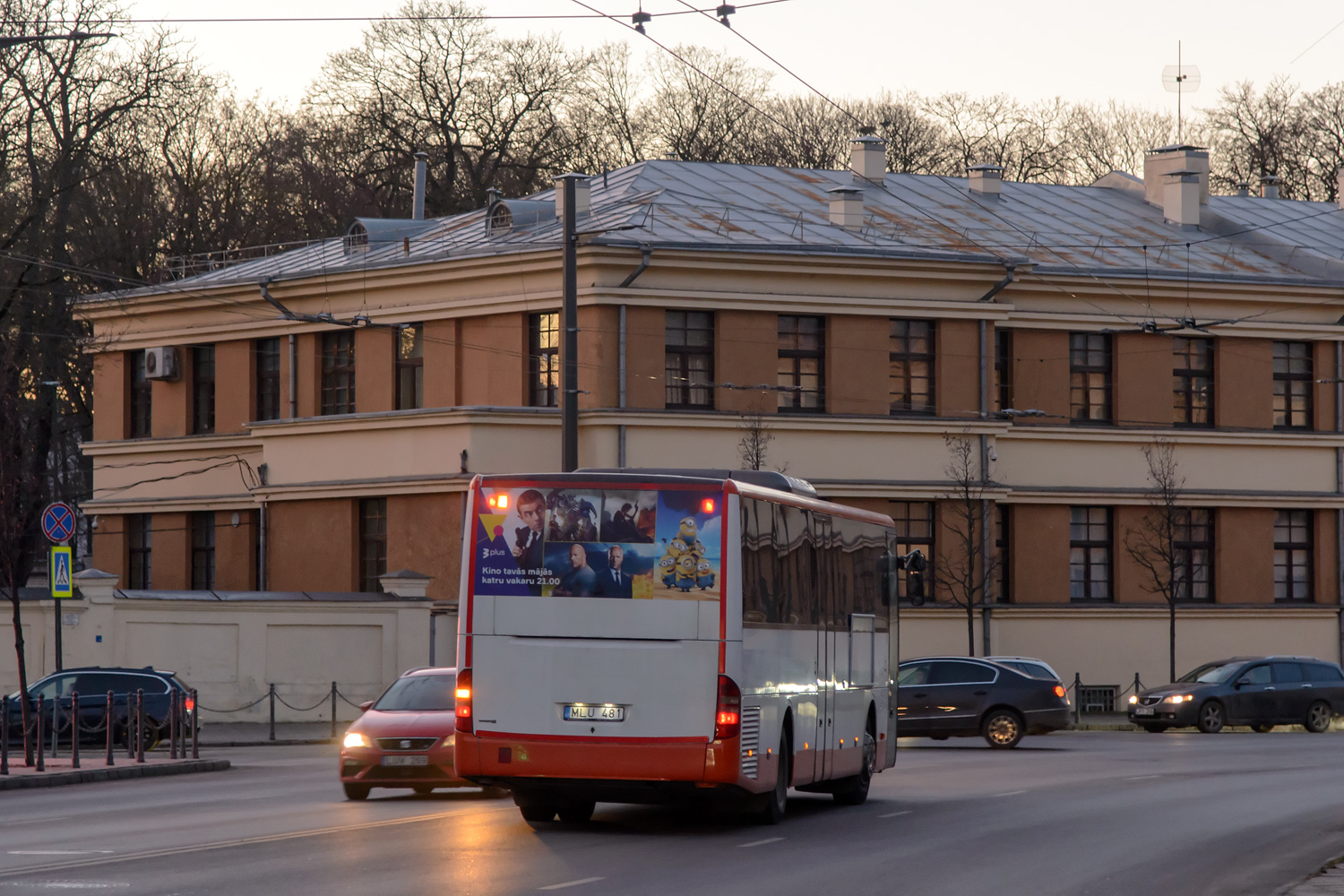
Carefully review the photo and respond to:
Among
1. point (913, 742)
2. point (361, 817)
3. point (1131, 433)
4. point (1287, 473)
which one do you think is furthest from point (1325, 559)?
point (361, 817)

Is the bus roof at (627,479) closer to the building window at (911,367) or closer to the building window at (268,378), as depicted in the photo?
the building window at (911,367)

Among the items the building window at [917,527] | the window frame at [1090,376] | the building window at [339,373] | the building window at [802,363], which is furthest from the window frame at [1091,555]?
the building window at [339,373]

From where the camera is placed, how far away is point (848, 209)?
141 ft

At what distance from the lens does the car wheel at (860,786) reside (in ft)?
66.5

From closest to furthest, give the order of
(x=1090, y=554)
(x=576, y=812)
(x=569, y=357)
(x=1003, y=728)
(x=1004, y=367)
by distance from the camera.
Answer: (x=576, y=812) → (x=569, y=357) → (x=1003, y=728) → (x=1004, y=367) → (x=1090, y=554)

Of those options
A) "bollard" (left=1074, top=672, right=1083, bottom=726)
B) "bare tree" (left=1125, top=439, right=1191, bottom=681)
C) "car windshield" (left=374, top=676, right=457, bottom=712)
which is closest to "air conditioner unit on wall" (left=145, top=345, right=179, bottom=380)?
"bollard" (left=1074, top=672, right=1083, bottom=726)

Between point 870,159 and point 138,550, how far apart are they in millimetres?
19740

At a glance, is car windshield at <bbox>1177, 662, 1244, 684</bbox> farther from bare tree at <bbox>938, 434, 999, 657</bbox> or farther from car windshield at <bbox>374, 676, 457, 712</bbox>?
car windshield at <bbox>374, 676, 457, 712</bbox>

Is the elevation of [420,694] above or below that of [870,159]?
below

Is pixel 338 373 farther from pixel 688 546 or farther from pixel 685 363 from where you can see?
pixel 688 546

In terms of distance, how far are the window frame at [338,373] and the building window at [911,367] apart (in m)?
11.6

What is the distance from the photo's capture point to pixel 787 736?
693 inches

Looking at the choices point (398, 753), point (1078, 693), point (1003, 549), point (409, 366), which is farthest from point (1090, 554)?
point (398, 753)

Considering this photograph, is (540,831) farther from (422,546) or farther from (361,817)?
(422,546)
